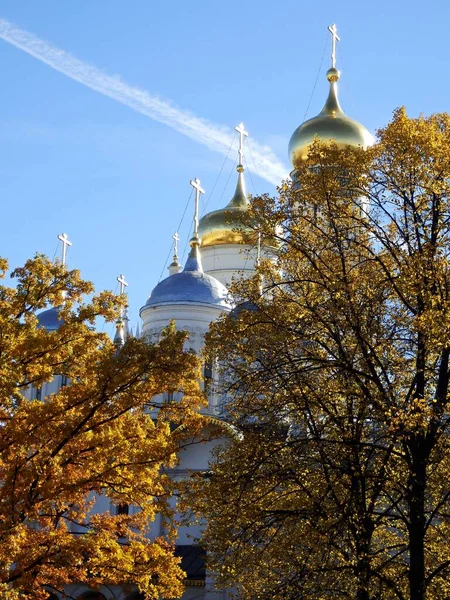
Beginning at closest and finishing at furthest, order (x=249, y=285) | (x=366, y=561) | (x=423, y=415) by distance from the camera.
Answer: (x=423, y=415)
(x=366, y=561)
(x=249, y=285)

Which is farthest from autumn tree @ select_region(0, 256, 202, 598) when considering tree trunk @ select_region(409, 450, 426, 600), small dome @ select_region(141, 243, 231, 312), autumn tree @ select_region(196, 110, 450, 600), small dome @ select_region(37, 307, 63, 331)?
small dome @ select_region(37, 307, 63, 331)

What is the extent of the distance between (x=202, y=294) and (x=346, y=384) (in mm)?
23897

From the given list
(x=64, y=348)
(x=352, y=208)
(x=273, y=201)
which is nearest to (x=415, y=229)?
(x=352, y=208)

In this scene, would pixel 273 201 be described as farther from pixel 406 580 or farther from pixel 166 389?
pixel 406 580

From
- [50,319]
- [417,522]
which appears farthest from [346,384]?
[50,319]

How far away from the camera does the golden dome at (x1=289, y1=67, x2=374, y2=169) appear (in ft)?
146

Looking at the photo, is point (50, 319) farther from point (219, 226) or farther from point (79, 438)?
point (79, 438)

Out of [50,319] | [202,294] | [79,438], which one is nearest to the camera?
[79,438]

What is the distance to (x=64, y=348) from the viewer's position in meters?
16.0

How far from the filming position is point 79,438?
1542 centimetres

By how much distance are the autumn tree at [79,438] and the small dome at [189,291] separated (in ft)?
70.2

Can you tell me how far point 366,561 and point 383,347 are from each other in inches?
120

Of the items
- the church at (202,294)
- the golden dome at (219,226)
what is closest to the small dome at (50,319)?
the church at (202,294)

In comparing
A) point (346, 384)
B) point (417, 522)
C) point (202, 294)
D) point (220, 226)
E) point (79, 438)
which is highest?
point (220, 226)
